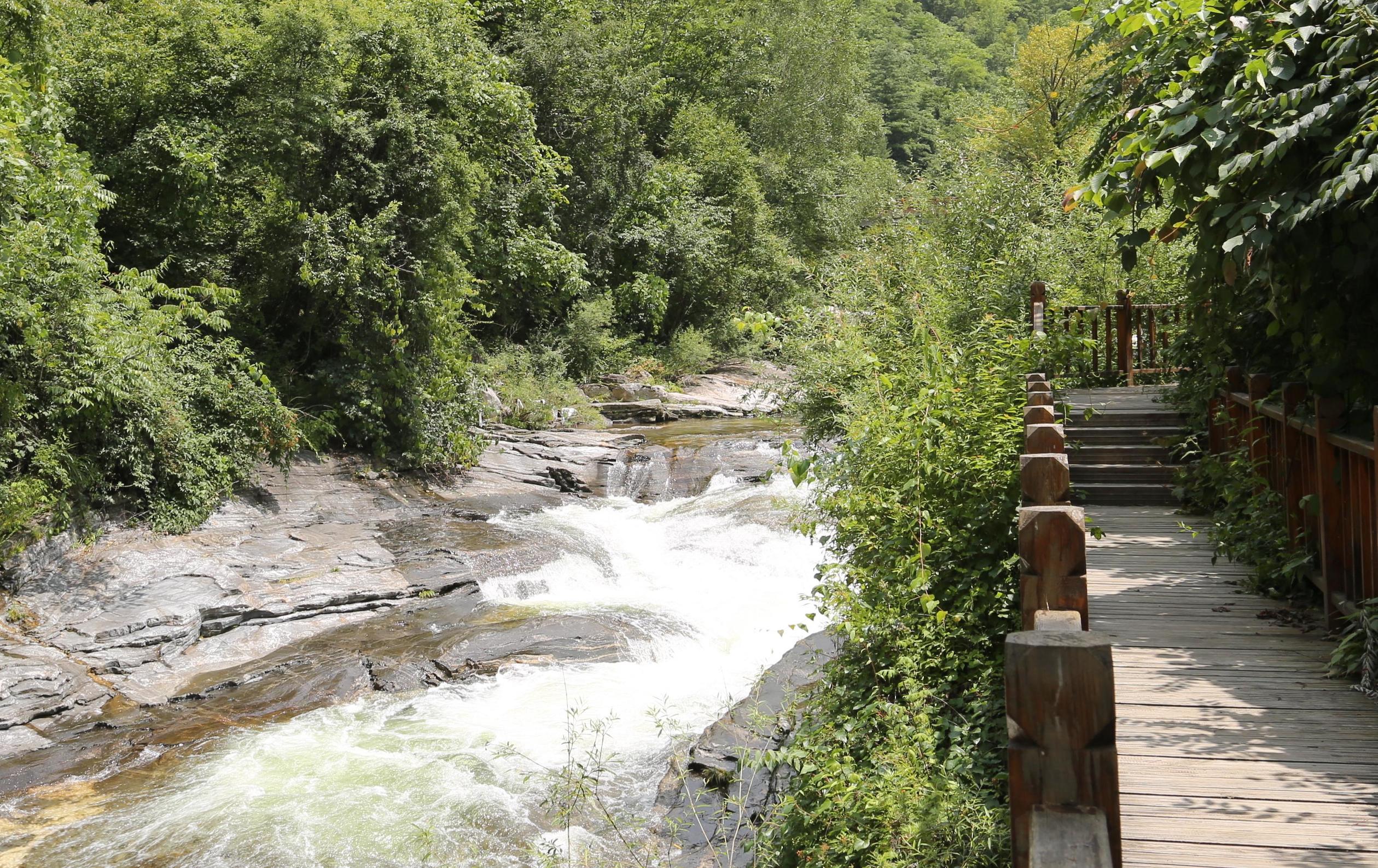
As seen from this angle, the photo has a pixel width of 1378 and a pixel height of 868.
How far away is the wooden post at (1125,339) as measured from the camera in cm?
1395

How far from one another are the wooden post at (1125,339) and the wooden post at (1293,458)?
8.06 m

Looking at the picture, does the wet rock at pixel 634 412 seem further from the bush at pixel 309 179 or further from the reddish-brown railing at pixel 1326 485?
the reddish-brown railing at pixel 1326 485

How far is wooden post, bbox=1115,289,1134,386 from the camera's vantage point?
13953 millimetres

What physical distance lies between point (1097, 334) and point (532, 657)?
375 inches

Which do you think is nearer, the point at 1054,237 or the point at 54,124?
the point at 54,124

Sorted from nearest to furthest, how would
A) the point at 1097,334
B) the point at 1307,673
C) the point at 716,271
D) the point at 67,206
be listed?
1. the point at 1307,673
2. the point at 67,206
3. the point at 1097,334
4. the point at 716,271

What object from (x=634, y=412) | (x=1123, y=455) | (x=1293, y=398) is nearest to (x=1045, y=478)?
(x=1293, y=398)

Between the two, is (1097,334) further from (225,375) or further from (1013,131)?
(1013,131)

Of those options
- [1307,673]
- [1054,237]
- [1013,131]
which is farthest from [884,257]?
[1013,131]

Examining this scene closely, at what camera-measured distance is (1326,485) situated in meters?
5.43

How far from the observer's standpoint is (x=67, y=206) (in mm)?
12055

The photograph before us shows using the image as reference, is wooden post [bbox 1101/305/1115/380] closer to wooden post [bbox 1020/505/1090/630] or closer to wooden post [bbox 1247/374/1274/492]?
wooden post [bbox 1247/374/1274/492]

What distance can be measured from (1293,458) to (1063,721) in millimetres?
5220

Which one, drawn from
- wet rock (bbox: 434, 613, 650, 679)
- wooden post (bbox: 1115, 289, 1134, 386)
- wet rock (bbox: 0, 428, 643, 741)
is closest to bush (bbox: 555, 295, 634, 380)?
wet rock (bbox: 0, 428, 643, 741)
